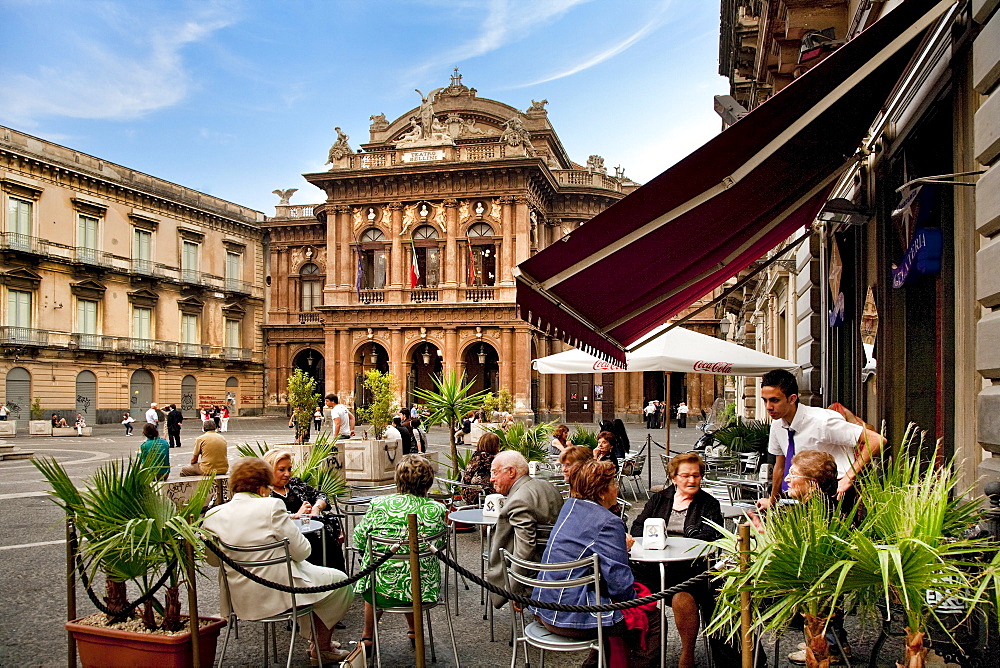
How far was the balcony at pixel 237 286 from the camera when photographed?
4104cm

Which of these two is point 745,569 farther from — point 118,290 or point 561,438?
point 118,290

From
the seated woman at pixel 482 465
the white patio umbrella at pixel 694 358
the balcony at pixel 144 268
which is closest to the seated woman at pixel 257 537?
the seated woman at pixel 482 465

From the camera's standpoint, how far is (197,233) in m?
39.7

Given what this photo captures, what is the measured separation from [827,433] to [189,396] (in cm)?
3835

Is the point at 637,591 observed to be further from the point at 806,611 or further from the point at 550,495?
the point at 806,611

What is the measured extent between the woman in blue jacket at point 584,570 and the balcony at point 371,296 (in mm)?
30791

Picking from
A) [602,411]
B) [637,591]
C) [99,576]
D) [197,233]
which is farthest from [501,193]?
A: [637,591]

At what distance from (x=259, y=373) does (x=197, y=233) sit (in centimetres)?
814

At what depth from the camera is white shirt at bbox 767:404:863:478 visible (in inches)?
194

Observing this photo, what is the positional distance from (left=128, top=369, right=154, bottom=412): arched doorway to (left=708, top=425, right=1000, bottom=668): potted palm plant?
3735 centimetres

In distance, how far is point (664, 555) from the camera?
4398 millimetres

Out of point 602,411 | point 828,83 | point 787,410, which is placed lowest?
point 602,411

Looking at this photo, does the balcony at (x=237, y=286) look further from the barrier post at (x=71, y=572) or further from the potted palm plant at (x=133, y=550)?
the potted palm plant at (x=133, y=550)

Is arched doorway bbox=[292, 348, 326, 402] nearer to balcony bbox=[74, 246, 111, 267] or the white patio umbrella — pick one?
balcony bbox=[74, 246, 111, 267]
